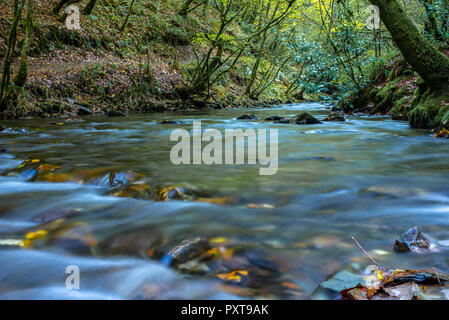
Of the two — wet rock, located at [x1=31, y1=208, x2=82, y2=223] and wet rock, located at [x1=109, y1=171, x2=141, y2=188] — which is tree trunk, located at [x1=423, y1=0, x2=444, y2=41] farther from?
wet rock, located at [x1=31, y1=208, x2=82, y2=223]

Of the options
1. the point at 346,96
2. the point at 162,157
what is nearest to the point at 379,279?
the point at 162,157

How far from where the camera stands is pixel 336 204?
2775mm

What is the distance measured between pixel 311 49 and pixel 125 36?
9885 millimetres

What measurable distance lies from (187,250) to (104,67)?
46.1 feet

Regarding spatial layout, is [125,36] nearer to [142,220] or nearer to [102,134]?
[102,134]

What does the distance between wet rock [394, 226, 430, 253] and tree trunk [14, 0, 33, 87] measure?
424 inches

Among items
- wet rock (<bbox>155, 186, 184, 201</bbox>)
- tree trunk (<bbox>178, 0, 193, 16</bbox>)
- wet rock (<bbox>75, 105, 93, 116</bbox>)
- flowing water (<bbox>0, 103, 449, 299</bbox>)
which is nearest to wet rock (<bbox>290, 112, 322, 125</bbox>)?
flowing water (<bbox>0, 103, 449, 299</bbox>)

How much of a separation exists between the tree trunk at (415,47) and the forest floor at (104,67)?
8861mm

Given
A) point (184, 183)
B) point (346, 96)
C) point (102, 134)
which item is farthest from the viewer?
point (346, 96)

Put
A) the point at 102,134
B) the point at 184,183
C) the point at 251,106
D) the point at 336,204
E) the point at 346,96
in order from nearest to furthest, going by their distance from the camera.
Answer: the point at 336,204 → the point at 184,183 → the point at 102,134 → the point at 346,96 → the point at 251,106

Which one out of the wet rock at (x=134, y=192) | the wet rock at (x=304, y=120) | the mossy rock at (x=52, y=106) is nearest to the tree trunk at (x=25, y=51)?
the mossy rock at (x=52, y=106)

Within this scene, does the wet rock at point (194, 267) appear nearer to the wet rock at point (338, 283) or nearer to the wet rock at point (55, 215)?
the wet rock at point (338, 283)

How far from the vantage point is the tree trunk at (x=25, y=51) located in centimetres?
944

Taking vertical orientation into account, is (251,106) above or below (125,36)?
below
